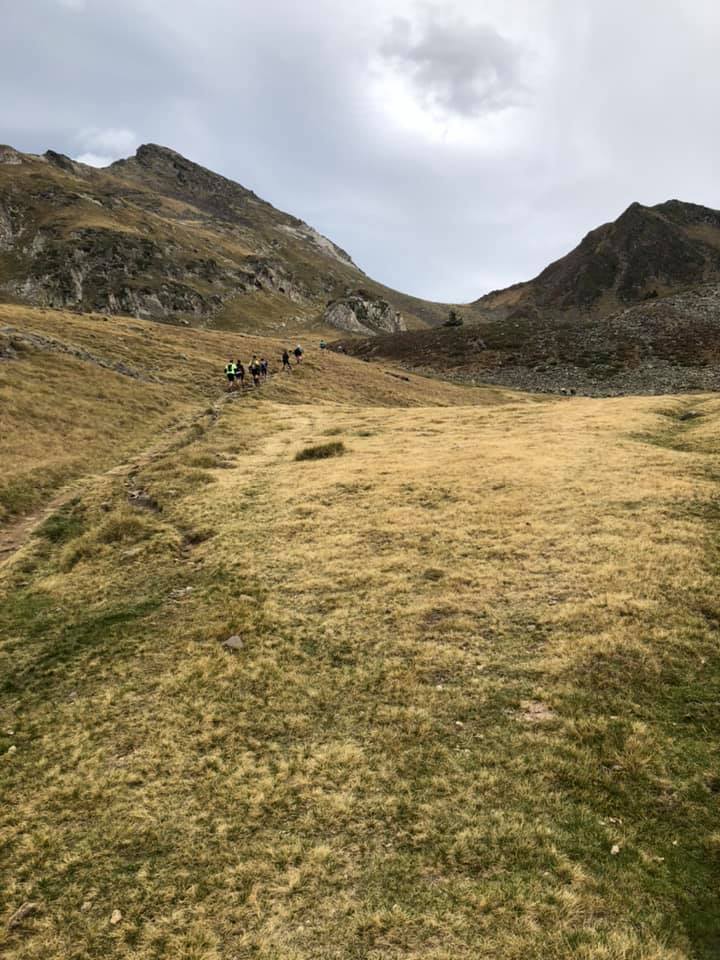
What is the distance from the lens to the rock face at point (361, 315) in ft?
586

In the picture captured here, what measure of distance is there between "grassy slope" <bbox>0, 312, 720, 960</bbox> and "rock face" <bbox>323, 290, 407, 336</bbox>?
16004 cm

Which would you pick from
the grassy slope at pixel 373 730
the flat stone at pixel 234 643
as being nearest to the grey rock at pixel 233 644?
the flat stone at pixel 234 643

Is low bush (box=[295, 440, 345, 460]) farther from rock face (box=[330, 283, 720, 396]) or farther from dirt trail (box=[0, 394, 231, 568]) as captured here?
rock face (box=[330, 283, 720, 396])

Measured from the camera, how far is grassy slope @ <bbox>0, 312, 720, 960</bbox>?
8430 mm

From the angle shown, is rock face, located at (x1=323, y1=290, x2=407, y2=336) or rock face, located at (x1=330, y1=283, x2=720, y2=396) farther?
rock face, located at (x1=323, y1=290, x2=407, y2=336)

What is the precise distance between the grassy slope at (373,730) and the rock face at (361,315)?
160m

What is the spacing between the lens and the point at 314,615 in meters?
17.4

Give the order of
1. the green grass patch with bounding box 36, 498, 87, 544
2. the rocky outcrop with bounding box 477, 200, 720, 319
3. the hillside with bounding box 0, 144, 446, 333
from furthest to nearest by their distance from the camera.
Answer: the rocky outcrop with bounding box 477, 200, 720, 319 < the hillside with bounding box 0, 144, 446, 333 < the green grass patch with bounding box 36, 498, 87, 544

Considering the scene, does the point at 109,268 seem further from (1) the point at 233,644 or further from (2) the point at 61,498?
(1) the point at 233,644

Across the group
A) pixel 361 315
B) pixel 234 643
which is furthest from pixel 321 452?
pixel 361 315

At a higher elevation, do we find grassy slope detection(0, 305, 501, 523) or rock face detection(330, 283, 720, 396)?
rock face detection(330, 283, 720, 396)

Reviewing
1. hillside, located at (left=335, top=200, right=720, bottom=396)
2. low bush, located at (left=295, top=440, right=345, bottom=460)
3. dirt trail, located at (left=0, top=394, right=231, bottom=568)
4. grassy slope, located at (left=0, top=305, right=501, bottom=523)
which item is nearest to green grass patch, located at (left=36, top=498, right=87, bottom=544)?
dirt trail, located at (left=0, top=394, right=231, bottom=568)

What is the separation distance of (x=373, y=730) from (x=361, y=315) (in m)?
181

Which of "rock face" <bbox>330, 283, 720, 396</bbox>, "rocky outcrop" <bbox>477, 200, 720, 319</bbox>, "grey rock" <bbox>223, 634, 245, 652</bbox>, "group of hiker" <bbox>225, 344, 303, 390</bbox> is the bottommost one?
"grey rock" <bbox>223, 634, 245, 652</bbox>
